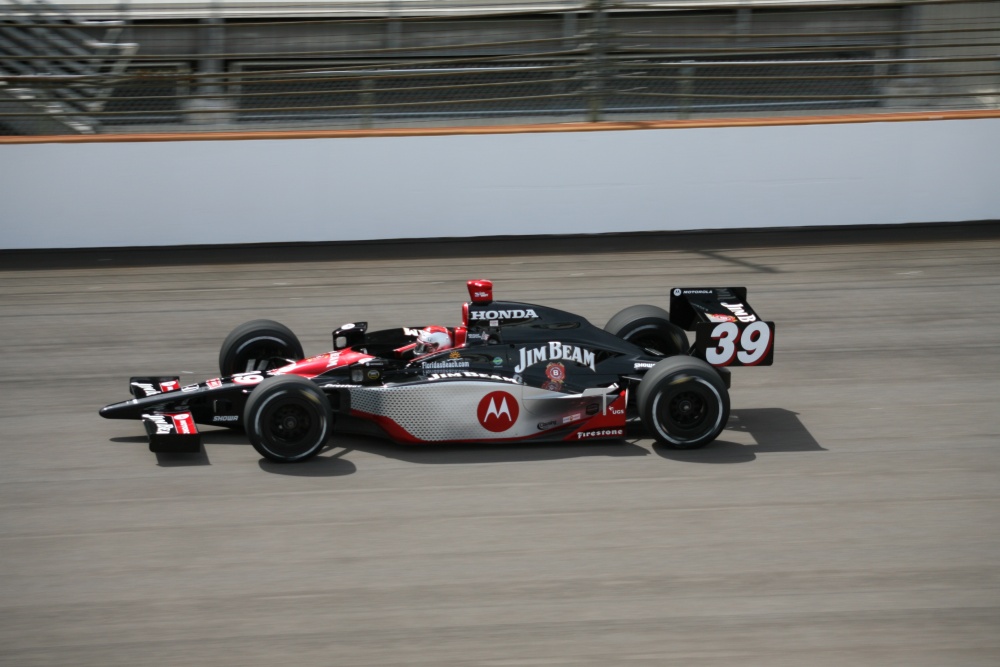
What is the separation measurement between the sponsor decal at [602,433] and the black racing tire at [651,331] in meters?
0.83

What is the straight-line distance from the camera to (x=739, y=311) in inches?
271

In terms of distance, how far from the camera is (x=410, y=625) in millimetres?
4516

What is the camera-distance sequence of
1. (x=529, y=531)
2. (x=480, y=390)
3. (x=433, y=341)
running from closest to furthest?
(x=529, y=531) < (x=480, y=390) < (x=433, y=341)

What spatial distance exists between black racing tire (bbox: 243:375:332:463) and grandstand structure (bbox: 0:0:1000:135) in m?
6.65

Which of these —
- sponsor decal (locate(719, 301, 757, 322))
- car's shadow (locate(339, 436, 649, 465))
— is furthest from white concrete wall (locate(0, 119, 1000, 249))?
car's shadow (locate(339, 436, 649, 465))

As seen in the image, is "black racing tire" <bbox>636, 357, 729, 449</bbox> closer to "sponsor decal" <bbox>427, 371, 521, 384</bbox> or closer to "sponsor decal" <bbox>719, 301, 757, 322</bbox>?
"sponsor decal" <bbox>719, 301, 757, 322</bbox>

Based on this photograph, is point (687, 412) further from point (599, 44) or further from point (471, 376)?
point (599, 44)

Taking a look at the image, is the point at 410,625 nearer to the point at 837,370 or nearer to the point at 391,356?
the point at 391,356

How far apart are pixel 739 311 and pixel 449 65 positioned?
744 centimetres

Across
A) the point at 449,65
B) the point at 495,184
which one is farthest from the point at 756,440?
the point at 449,65

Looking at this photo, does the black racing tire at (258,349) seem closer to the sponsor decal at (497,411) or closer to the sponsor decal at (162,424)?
the sponsor decal at (162,424)

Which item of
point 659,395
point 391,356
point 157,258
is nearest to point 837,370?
point 659,395

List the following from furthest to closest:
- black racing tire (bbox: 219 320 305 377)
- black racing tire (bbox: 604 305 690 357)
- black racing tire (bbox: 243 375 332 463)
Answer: black racing tire (bbox: 604 305 690 357), black racing tire (bbox: 219 320 305 377), black racing tire (bbox: 243 375 332 463)

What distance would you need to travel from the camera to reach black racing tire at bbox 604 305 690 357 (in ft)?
23.4
